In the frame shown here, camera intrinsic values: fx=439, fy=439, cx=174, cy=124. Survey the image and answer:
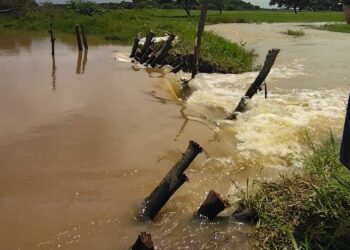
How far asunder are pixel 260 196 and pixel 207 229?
74 centimetres

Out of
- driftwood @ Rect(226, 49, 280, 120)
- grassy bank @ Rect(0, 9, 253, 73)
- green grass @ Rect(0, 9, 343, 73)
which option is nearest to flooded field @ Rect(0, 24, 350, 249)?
driftwood @ Rect(226, 49, 280, 120)

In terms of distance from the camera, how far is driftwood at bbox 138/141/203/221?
16.8 feet

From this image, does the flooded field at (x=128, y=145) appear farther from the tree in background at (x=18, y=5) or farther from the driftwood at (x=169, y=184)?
the tree in background at (x=18, y=5)

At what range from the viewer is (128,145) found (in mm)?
8016

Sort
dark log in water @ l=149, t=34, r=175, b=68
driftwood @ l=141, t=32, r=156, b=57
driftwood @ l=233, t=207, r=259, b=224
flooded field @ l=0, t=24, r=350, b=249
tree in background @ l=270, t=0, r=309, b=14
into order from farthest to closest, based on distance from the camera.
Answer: tree in background @ l=270, t=0, r=309, b=14
driftwood @ l=141, t=32, r=156, b=57
dark log in water @ l=149, t=34, r=175, b=68
flooded field @ l=0, t=24, r=350, b=249
driftwood @ l=233, t=207, r=259, b=224

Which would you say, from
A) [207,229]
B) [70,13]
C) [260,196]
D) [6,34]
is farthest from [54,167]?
[70,13]

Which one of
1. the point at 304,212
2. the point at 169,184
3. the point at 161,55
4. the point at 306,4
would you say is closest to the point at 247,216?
the point at 304,212

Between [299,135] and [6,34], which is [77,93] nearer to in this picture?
[299,135]

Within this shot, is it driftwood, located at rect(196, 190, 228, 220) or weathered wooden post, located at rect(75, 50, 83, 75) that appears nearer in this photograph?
driftwood, located at rect(196, 190, 228, 220)

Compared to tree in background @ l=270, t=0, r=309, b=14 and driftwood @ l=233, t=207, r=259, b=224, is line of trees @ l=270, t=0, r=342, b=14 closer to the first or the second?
tree in background @ l=270, t=0, r=309, b=14

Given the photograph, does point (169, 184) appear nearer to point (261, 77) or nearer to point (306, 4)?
point (261, 77)

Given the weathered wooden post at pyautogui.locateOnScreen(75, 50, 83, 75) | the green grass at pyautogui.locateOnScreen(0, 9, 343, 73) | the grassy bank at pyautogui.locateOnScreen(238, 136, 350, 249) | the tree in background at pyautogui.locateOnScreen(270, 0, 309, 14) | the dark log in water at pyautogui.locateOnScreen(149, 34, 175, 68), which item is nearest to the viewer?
the grassy bank at pyautogui.locateOnScreen(238, 136, 350, 249)

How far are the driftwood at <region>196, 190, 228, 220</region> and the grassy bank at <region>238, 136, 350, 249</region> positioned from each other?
1.15 ft

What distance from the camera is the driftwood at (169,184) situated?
16.8 ft
